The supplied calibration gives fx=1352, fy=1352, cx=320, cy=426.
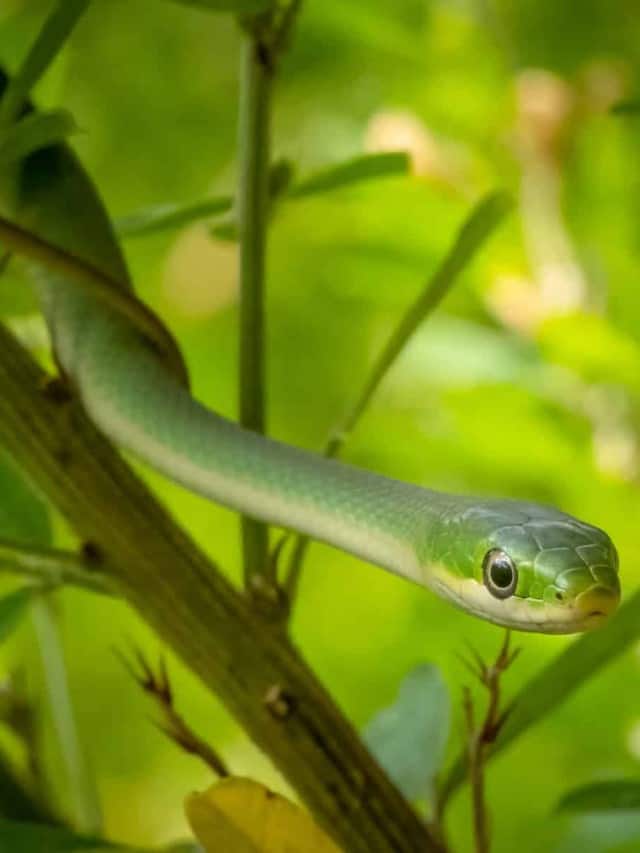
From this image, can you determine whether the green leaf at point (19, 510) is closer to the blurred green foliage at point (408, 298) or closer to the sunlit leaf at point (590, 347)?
the blurred green foliage at point (408, 298)

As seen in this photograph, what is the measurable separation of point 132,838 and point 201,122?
1092 millimetres

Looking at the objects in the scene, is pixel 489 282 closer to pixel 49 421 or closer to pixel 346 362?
pixel 346 362

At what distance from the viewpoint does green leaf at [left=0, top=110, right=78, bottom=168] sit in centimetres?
68

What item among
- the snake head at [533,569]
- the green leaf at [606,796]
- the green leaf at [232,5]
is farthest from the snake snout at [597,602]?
the green leaf at [232,5]

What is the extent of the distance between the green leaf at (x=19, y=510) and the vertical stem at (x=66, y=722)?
8cm

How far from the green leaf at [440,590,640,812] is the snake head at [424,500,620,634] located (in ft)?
0.17

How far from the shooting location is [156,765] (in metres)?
2.02

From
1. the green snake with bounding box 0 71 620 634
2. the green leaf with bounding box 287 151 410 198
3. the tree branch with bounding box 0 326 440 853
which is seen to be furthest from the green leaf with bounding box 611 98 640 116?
the tree branch with bounding box 0 326 440 853

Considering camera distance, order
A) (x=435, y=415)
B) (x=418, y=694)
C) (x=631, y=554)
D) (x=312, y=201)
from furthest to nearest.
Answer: (x=312, y=201), (x=435, y=415), (x=631, y=554), (x=418, y=694)

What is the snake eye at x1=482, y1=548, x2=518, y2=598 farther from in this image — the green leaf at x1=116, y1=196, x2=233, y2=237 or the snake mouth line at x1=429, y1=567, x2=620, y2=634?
the green leaf at x1=116, y1=196, x2=233, y2=237

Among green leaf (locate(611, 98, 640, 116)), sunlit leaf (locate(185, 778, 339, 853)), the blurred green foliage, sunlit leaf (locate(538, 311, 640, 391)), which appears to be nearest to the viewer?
sunlit leaf (locate(185, 778, 339, 853))

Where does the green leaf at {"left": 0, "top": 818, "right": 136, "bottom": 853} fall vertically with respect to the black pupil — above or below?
below

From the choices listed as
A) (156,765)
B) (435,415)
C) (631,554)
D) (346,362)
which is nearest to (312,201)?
(346,362)

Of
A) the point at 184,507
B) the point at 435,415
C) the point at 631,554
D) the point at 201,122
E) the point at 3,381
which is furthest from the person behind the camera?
the point at 201,122
